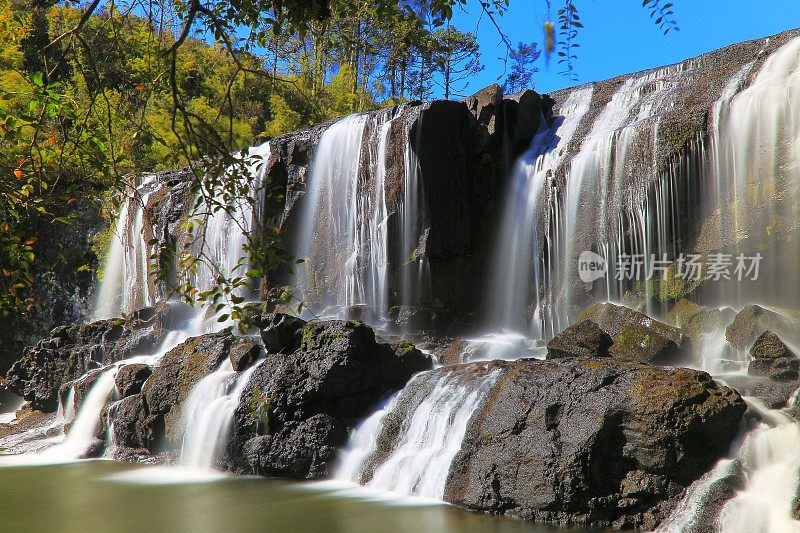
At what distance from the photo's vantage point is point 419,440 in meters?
8.29

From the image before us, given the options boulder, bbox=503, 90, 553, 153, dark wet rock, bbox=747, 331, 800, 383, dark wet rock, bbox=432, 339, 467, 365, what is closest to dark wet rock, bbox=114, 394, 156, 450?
dark wet rock, bbox=432, 339, 467, 365

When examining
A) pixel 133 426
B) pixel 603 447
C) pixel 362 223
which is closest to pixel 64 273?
pixel 362 223

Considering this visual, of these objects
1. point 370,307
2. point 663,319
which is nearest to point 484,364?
point 663,319

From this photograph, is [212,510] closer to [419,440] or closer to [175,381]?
[419,440]

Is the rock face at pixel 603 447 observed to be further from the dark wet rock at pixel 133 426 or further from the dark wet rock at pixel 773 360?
the dark wet rock at pixel 133 426

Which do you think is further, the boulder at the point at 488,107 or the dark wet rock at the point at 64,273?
the dark wet rock at the point at 64,273

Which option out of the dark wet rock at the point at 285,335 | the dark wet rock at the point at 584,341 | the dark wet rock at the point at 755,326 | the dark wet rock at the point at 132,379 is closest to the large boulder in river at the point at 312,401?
the dark wet rock at the point at 285,335

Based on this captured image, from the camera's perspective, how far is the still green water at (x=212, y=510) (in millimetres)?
6844

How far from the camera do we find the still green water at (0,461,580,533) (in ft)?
22.5

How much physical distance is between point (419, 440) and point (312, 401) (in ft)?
4.75

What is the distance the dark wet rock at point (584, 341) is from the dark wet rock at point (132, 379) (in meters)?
5.65

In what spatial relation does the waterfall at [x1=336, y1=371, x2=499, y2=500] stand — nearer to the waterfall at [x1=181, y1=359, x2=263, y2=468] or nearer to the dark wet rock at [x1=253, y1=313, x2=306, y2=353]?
the dark wet rock at [x1=253, y1=313, x2=306, y2=353]

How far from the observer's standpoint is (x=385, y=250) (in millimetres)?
14133

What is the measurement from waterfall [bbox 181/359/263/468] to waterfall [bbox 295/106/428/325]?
3.76m
